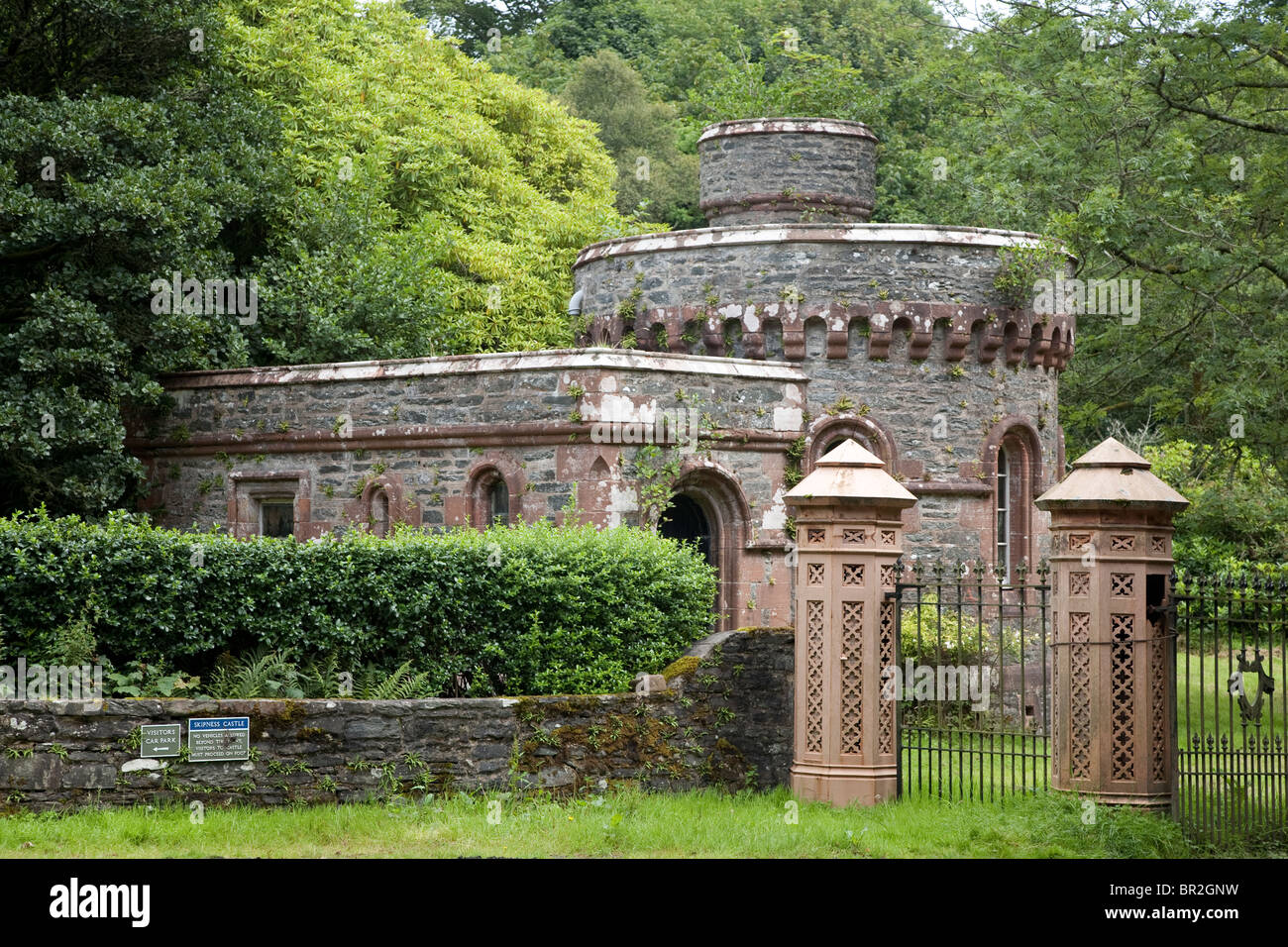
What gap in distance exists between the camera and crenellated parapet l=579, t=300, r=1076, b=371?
65.4 feet

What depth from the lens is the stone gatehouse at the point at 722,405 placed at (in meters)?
17.4

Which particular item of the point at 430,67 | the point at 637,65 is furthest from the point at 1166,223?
the point at 637,65

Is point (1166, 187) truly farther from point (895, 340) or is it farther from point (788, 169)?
point (895, 340)

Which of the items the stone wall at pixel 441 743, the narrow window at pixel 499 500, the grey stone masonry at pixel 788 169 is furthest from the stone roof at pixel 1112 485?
the grey stone masonry at pixel 788 169

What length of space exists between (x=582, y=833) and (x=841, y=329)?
10.6m

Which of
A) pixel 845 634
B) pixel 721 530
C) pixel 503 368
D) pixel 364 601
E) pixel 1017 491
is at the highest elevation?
pixel 503 368

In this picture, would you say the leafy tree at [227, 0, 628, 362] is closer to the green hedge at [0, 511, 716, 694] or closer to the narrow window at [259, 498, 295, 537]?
the narrow window at [259, 498, 295, 537]

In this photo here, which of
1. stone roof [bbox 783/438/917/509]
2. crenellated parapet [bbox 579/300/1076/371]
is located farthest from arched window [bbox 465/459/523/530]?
stone roof [bbox 783/438/917/509]

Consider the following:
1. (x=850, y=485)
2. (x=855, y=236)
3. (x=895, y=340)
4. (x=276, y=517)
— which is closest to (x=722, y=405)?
(x=895, y=340)

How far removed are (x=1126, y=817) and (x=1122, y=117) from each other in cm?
1565

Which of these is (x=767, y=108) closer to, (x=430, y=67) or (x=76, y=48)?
(x=430, y=67)

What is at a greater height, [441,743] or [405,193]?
[405,193]

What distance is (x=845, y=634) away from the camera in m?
11.9

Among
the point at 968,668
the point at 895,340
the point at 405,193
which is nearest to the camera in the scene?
the point at 968,668
